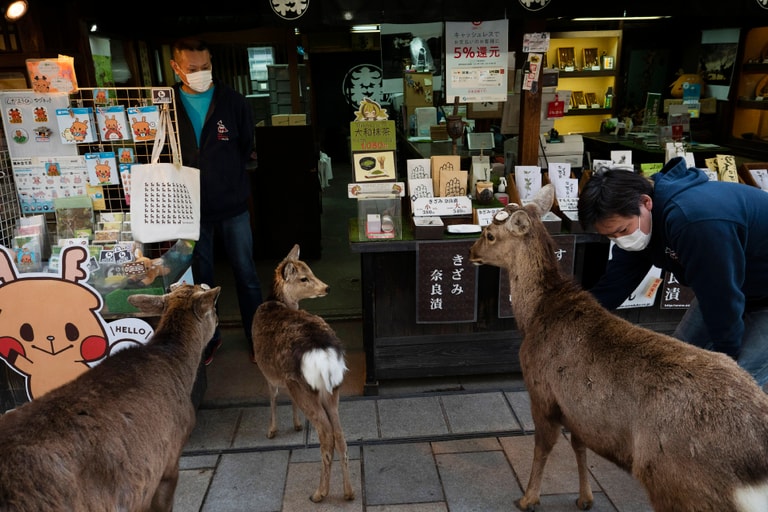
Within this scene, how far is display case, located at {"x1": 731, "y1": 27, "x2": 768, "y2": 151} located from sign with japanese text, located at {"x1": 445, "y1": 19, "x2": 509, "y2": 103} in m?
6.82

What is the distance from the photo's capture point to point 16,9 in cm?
454

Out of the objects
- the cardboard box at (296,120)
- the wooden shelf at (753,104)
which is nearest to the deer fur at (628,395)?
the cardboard box at (296,120)

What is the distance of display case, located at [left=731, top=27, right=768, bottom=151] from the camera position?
959 cm

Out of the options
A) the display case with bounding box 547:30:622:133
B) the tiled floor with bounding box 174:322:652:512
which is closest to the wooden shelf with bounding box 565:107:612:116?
the display case with bounding box 547:30:622:133

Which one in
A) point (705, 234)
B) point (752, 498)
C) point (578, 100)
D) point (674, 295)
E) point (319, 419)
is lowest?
point (319, 419)

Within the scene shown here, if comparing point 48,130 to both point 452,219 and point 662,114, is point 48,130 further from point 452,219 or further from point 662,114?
point 662,114

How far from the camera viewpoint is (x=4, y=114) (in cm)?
436

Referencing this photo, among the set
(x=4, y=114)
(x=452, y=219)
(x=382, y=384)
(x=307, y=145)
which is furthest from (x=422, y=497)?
(x=307, y=145)

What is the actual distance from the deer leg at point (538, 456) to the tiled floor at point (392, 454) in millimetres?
115

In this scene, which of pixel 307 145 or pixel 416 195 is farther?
pixel 307 145

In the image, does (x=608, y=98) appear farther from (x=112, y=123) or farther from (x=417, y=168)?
(x=112, y=123)

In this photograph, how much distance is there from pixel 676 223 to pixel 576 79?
31.8 feet

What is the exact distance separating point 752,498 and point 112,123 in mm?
4654

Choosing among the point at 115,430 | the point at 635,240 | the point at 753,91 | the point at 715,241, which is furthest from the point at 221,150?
the point at 753,91
